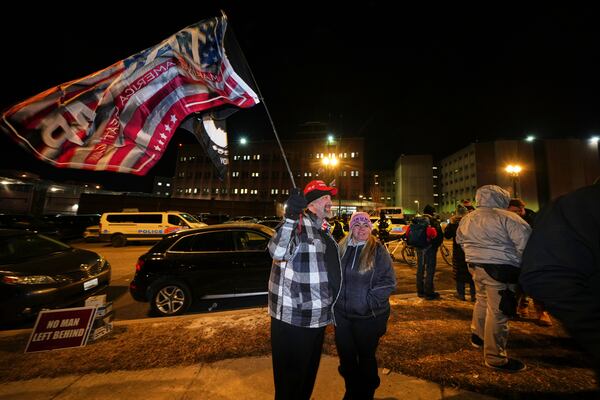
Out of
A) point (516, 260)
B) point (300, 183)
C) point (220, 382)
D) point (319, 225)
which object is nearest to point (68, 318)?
point (220, 382)

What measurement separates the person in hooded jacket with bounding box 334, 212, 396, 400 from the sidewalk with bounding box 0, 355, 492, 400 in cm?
43

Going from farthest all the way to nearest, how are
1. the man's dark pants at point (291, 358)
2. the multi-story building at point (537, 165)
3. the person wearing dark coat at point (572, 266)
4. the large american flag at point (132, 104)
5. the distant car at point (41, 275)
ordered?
the multi-story building at point (537, 165) → the distant car at point (41, 275) → the large american flag at point (132, 104) → the man's dark pants at point (291, 358) → the person wearing dark coat at point (572, 266)

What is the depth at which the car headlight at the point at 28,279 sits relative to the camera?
14.7 ft

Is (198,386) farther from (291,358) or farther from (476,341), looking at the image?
(476,341)

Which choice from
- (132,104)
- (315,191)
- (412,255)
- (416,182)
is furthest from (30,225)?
(416,182)

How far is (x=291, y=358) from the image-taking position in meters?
2.05

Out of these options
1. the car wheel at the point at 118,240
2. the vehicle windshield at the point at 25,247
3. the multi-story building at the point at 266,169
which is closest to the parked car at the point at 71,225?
the car wheel at the point at 118,240

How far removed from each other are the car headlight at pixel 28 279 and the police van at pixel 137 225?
1338 cm

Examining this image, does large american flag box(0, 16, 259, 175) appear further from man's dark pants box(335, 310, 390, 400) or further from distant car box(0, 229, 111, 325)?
man's dark pants box(335, 310, 390, 400)

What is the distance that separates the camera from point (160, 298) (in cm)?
543

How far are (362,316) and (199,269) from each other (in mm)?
4184

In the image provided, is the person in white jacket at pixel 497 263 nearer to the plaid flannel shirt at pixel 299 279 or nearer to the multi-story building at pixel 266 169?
the plaid flannel shirt at pixel 299 279

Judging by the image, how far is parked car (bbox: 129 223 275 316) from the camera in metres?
5.43

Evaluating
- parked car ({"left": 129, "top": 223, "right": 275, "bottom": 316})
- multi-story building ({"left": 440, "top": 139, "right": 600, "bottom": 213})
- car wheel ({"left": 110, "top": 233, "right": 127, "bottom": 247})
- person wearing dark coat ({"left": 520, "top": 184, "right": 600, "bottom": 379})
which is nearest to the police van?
car wheel ({"left": 110, "top": 233, "right": 127, "bottom": 247})
